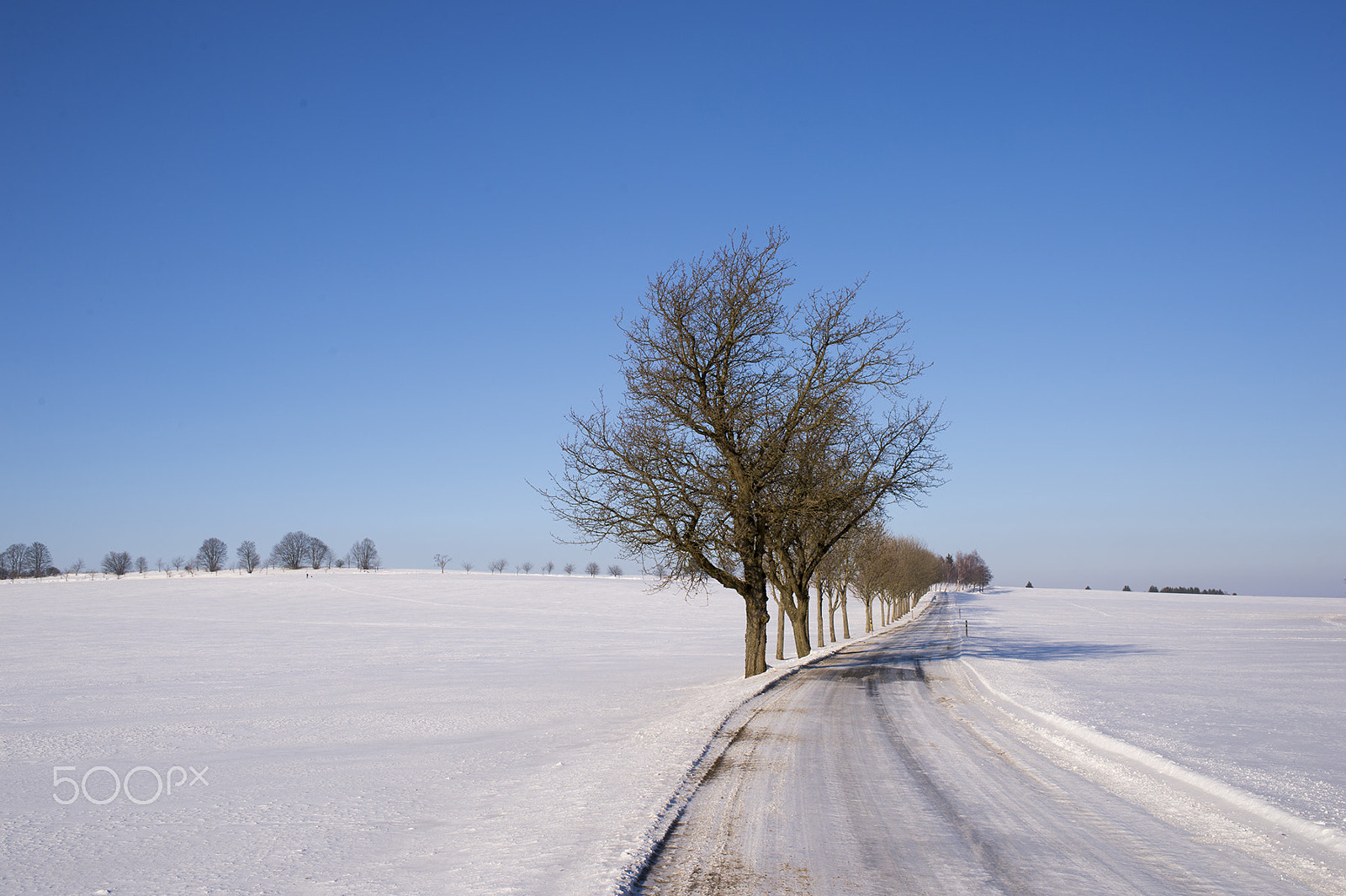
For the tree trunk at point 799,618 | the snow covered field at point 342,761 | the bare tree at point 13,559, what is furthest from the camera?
the bare tree at point 13,559

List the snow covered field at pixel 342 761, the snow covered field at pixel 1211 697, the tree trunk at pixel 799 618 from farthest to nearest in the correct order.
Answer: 1. the tree trunk at pixel 799 618
2. the snow covered field at pixel 1211 697
3. the snow covered field at pixel 342 761

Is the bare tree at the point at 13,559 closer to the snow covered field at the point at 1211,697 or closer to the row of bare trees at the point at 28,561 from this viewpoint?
the row of bare trees at the point at 28,561

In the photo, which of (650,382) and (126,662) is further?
(126,662)

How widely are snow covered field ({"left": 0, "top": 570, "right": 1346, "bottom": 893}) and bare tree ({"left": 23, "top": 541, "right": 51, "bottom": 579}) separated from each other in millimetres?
155904

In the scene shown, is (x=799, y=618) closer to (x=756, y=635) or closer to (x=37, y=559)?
(x=756, y=635)

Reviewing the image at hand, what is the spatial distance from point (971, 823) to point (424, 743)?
30.0 ft

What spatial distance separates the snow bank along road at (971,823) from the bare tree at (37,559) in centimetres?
19917

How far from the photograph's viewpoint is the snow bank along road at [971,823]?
224 inches

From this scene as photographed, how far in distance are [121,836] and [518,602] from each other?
3053 inches

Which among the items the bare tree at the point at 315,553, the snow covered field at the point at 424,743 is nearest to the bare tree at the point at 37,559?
the bare tree at the point at 315,553

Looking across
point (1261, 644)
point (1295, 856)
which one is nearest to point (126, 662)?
point (1295, 856)

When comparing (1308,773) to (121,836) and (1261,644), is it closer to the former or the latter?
(121,836)

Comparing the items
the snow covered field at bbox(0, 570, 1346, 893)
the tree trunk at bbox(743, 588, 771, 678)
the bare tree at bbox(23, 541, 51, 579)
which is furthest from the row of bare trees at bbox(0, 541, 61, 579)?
the tree trunk at bbox(743, 588, 771, 678)

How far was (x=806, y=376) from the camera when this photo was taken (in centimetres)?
2139
